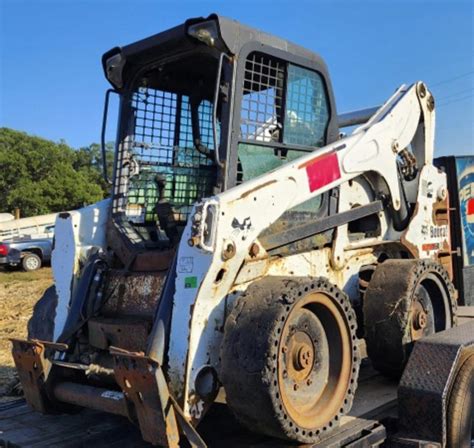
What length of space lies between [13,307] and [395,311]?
1117 centimetres

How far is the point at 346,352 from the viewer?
364cm

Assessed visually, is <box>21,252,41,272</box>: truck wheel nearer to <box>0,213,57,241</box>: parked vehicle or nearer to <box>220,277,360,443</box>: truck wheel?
<box>0,213,57,241</box>: parked vehicle

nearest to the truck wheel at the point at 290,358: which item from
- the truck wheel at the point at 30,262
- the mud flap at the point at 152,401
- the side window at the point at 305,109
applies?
the mud flap at the point at 152,401

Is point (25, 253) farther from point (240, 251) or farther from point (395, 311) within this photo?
point (240, 251)

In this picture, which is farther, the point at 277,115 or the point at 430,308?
the point at 430,308

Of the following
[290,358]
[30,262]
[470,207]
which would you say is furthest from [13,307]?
[290,358]

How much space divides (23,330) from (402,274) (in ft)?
27.8

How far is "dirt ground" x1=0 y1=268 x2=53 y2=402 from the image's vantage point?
23.7ft

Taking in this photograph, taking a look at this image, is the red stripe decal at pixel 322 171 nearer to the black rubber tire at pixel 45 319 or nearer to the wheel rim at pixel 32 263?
the black rubber tire at pixel 45 319

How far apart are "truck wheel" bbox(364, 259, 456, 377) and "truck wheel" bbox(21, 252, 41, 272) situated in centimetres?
1827

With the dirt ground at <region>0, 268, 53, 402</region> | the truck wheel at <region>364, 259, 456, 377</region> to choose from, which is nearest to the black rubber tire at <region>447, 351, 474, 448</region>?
the truck wheel at <region>364, 259, 456, 377</region>

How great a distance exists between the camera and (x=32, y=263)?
68.6 ft

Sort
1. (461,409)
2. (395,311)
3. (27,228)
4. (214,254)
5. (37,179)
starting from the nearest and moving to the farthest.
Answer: (214,254) → (461,409) → (395,311) → (27,228) → (37,179)

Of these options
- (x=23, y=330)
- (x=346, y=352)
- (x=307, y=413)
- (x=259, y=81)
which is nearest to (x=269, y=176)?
(x=259, y=81)
